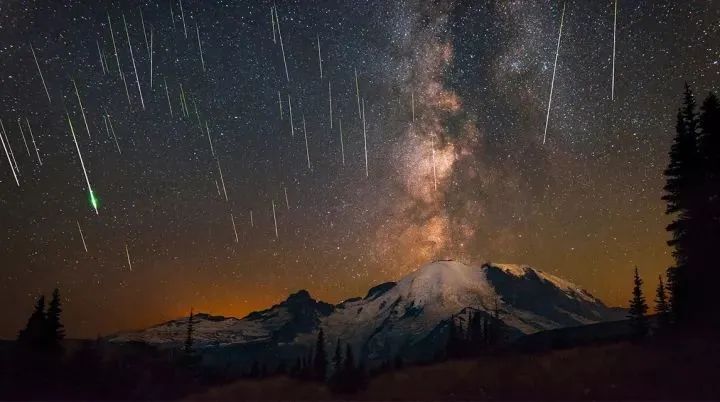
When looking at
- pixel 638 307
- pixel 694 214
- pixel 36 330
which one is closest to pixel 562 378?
pixel 694 214

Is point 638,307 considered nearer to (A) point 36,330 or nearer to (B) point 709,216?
(B) point 709,216

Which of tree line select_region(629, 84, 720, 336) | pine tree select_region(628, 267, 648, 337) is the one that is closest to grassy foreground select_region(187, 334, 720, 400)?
tree line select_region(629, 84, 720, 336)

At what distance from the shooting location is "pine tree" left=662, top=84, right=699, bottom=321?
27594 mm

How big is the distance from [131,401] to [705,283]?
33589mm

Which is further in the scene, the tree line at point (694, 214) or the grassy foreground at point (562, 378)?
the tree line at point (694, 214)

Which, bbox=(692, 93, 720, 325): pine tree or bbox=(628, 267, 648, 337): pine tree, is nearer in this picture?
bbox=(692, 93, 720, 325): pine tree

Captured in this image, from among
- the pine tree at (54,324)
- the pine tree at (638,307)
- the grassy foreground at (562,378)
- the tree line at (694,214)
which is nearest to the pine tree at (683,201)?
the tree line at (694,214)

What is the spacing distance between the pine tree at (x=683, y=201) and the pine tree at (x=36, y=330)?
55491 mm

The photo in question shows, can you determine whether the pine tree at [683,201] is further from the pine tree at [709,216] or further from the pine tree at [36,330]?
the pine tree at [36,330]

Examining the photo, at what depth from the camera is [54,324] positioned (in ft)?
179

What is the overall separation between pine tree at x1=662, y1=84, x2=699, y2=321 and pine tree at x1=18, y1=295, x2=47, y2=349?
55.5 meters

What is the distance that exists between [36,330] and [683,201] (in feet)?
191

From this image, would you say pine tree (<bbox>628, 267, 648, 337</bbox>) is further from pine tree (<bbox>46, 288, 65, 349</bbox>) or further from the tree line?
pine tree (<bbox>46, 288, 65, 349</bbox>)

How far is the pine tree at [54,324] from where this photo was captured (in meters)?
52.6
